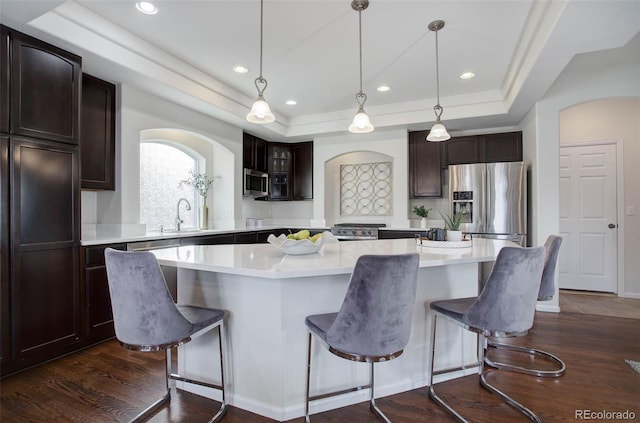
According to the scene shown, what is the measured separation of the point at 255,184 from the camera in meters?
5.40

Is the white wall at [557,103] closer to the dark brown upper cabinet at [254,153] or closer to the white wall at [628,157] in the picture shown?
the white wall at [628,157]

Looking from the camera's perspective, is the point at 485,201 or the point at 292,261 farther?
the point at 485,201

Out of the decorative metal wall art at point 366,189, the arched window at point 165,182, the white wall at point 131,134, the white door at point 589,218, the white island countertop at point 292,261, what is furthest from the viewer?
the decorative metal wall art at point 366,189

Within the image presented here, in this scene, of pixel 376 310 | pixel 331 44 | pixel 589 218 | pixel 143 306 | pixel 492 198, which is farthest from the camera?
pixel 589 218

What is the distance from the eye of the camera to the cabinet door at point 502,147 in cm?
468

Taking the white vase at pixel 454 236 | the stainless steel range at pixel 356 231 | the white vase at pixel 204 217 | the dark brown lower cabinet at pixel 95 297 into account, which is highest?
the white vase at pixel 204 217

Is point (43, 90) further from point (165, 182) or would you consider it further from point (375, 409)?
point (375, 409)

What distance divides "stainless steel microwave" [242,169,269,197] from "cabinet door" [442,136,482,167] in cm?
293

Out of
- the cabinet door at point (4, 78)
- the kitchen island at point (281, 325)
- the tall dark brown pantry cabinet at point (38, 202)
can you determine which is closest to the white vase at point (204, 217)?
the tall dark brown pantry cabinet at point (38, 202)

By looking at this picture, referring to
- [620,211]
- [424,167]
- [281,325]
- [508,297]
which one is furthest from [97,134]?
[620,211]

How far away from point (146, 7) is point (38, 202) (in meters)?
1.68

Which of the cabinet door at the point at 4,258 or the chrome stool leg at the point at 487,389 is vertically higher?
the cabinet door at the point at 4,258

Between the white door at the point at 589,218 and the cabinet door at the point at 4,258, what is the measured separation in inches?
241

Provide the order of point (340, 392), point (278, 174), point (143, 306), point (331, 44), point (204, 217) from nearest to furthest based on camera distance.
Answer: point (143, 306), point (340, 392), point (331, 44), point (204, 217), point (278, 174)
